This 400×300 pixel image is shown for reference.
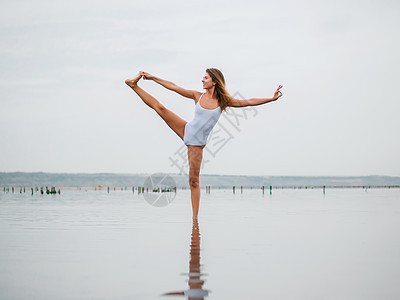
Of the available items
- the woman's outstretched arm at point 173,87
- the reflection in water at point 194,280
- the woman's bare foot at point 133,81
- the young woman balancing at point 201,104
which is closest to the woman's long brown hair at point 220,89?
the young woman balancing at point 201,104

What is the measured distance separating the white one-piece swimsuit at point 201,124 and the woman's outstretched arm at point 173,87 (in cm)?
21

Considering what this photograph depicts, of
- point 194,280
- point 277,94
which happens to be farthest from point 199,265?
point 277,94

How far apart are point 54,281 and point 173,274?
33.6 inches

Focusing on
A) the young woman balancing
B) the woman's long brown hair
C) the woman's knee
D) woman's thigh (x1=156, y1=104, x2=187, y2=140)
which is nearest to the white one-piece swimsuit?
the young woman balancing

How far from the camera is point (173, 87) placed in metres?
8.63

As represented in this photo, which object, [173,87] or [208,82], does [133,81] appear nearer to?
[173,87]

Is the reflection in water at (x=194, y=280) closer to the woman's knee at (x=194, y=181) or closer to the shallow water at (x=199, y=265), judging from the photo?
the shallow water at (x=199, y=265)

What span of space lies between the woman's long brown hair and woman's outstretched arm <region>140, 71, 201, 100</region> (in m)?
0.36

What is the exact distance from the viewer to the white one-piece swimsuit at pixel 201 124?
8516 mm

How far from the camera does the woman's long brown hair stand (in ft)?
28.0

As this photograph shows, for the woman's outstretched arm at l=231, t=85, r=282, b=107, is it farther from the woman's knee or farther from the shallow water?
the shallow water

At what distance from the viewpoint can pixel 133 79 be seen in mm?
8539

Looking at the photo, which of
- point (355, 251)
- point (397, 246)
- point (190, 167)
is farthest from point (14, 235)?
point (397, 246)

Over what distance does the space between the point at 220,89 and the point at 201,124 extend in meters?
0.65
